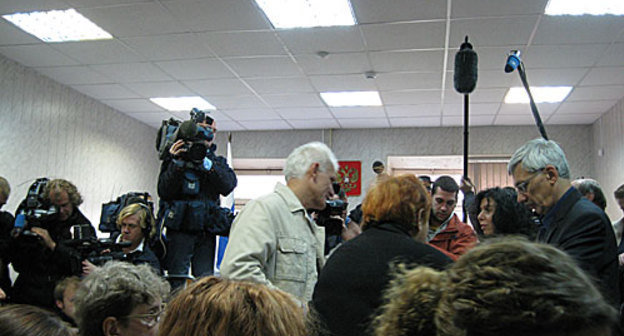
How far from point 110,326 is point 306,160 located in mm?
908

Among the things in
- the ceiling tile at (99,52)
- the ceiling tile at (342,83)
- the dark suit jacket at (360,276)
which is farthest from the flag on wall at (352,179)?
the dark suit jacket at (360,276)

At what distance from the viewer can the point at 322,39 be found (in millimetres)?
4703

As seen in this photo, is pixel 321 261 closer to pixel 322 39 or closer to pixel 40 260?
pixel 40 260

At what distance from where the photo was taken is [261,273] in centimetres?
172

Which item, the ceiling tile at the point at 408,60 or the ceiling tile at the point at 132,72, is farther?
the ceiling tile at the point at 132,72

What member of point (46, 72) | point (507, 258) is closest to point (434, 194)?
point (507, 258)

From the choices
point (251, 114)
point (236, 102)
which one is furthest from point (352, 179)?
point (236, 102)

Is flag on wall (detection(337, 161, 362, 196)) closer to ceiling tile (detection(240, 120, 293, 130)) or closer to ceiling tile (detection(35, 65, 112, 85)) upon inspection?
ceiling tile (detection(240, 120, 293, 130))

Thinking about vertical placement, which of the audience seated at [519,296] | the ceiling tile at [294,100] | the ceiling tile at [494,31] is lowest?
the audience seated at [519,296]

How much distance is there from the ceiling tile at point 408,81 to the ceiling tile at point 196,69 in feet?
5.54

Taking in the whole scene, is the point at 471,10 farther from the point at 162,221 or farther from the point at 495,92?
the point at 162,221

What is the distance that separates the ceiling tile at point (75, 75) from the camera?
18.8ft

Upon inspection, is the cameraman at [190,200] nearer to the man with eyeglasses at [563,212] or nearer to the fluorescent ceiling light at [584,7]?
the man with eyeglasses at [563,212]

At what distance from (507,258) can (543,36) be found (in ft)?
14.8
